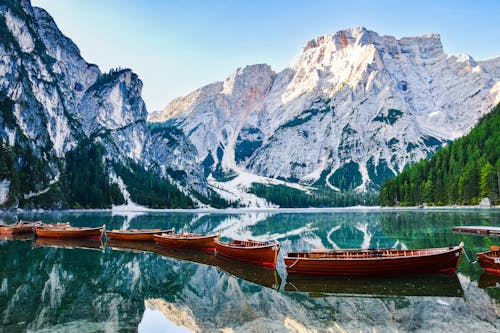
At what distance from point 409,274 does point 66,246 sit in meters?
44.7

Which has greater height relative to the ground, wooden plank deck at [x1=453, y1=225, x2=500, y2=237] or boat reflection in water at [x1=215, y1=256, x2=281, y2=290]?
wooden plank deck at [x1=453, y1=225, x2=500, y2=237]

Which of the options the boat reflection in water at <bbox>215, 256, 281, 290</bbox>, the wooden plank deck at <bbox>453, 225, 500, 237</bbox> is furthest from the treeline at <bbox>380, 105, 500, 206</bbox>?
the boat reflection in water at <bbox>215, 256, 281, 290</bbox>

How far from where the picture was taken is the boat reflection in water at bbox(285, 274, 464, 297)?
81.2ft

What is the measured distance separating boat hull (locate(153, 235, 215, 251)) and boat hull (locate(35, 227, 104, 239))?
15621 millimetres

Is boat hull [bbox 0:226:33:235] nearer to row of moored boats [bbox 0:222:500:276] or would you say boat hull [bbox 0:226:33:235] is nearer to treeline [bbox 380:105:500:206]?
row of moored boats [bbox 0:222:500:276]

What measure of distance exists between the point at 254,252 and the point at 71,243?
34.2 metres

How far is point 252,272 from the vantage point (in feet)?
110

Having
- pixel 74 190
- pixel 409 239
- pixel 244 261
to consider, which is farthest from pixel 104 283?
pixel 74 190

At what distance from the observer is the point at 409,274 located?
96.8ft

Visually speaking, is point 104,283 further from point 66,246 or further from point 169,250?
point 66,246

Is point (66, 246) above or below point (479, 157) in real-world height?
below

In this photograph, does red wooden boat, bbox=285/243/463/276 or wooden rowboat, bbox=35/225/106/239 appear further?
wooden rowboat, bbox=35/225/106/239

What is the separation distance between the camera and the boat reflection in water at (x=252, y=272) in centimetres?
2920

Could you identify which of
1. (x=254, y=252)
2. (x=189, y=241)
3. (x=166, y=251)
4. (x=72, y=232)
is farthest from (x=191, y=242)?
(x=72, y=232)
